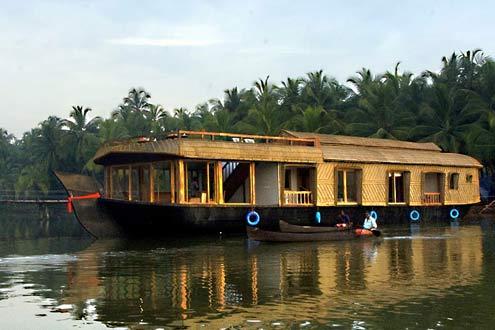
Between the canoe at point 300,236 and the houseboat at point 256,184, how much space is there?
2659 mm

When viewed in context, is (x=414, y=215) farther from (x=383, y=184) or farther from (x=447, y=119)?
(x=447, y=119)

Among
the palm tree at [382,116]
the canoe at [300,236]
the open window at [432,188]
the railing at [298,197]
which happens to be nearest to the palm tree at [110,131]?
the palm tree at [382,116]

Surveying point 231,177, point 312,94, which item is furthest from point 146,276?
point 312,94

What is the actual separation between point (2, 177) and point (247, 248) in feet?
177

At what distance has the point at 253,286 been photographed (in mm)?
11750

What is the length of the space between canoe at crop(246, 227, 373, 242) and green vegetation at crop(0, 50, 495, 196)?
1844 centimetres

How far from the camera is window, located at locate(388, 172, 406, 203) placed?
27.8 m

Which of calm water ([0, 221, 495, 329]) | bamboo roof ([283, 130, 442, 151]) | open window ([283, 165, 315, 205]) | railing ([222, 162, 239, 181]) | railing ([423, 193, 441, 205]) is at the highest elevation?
bamboo roof ([283, 130, 442, 151])

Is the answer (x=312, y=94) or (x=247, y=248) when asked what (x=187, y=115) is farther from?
(x=247, y=248)

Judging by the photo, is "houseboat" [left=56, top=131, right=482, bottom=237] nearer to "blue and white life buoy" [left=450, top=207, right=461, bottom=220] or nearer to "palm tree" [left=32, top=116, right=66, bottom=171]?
"blue and white life buoy" [left=450, top=207, right=461, bottom=220]

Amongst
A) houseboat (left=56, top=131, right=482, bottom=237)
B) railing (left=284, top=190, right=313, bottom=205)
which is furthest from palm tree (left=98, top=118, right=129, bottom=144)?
railing (left=284, top=190, right=313, bottom=205)

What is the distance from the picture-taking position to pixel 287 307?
970 centimetres

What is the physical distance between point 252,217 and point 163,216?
3090mm

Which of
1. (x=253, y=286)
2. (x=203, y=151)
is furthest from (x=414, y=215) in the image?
(x=253, y=286)
